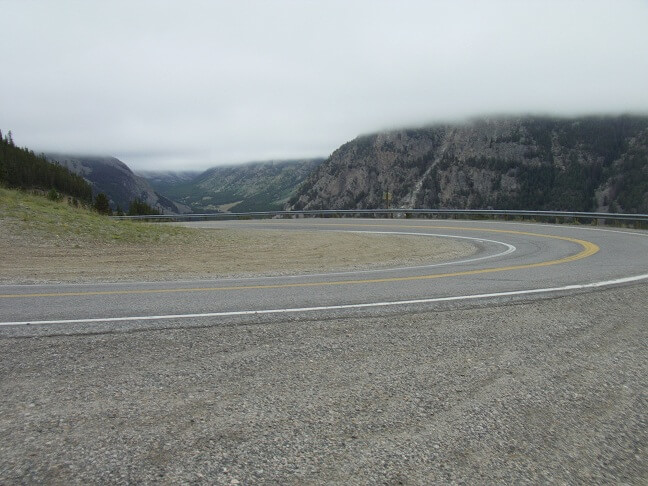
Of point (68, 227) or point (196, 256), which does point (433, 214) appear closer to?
point (196, 256)

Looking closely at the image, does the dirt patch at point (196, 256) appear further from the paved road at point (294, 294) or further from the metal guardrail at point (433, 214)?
the metal guardrail at point (433, 214)

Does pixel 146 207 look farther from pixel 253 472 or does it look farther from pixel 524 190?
pixel 524 190

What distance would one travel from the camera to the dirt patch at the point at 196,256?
12.2 m

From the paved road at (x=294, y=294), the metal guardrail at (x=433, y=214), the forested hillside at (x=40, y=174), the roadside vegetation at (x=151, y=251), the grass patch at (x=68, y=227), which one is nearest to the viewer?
the paved road at (x=294, y=294)

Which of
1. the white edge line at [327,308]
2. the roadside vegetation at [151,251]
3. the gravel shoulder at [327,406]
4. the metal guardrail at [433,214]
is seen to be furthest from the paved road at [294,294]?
the metal guardrail at [433,214]

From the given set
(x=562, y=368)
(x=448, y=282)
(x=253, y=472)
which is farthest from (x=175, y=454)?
(x=448, y=282)

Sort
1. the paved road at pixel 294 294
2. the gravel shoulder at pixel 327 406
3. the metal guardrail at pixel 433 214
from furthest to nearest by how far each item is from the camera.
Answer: the metal guardrail at pixel 433 214
the paved road at pixel 294 294
the gravel shoulder at pixel 327 406

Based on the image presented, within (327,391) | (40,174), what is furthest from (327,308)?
(40,174)

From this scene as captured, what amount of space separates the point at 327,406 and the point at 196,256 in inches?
561

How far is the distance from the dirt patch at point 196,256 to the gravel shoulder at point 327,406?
6.99 m

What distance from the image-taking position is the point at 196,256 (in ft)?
55.1

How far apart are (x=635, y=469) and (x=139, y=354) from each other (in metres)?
4.30

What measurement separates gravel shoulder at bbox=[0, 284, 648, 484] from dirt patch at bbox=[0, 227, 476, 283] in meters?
6.99

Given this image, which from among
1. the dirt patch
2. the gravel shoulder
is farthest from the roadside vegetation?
the gravel shoulder
